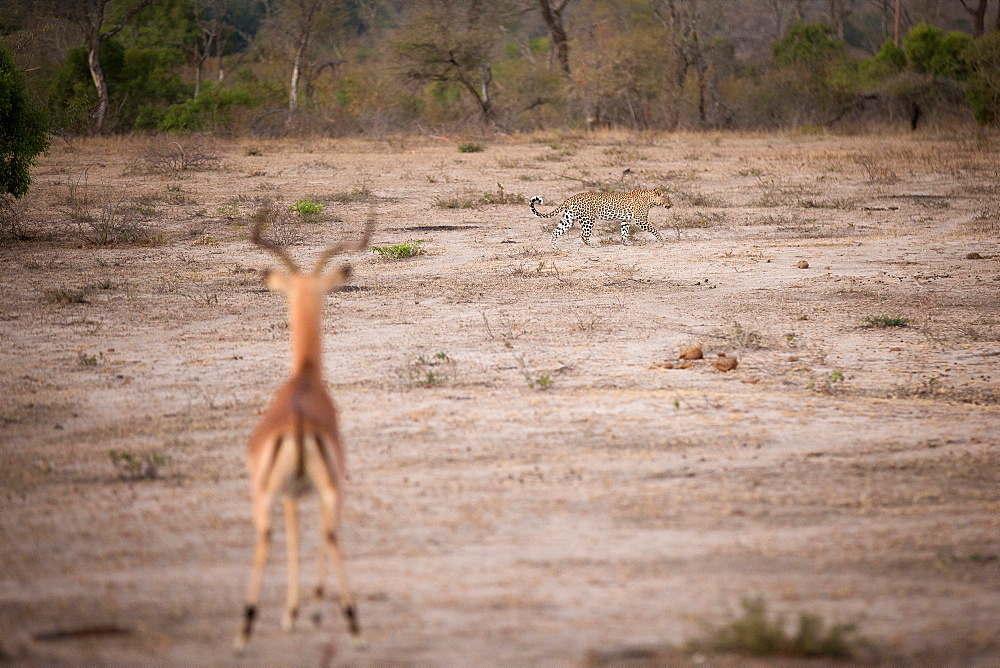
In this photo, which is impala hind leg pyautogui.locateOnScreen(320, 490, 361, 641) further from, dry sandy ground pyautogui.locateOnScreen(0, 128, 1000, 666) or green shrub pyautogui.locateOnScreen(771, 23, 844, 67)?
green shrub pyautogui.locateOnScreen(771, 23, 844, 67)

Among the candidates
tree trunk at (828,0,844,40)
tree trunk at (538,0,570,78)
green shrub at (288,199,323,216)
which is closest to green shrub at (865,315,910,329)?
green shrub at (288,199,323,216)

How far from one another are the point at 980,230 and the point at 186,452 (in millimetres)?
11000

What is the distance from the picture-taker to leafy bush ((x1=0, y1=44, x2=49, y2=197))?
12.9m

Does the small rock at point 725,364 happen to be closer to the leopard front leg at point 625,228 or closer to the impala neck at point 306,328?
the impala neck at point 306,328

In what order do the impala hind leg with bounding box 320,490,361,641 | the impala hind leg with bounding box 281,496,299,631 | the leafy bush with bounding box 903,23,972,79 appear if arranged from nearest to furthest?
the impala hind leg with bounding box 320,490,361,641, the impala hind leg with bounding box 281,496,299,631, the leafy bush with bounding box 903,23,972,79

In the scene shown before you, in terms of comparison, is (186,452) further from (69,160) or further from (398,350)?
(69,160)

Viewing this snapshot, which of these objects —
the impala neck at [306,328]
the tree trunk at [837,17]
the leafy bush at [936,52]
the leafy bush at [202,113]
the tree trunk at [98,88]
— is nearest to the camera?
the impala neck at [306,328]

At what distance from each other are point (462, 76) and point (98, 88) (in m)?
11.9

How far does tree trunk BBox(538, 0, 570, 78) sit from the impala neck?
3606 centimetres

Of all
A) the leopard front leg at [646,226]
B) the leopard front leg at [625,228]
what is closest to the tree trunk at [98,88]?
the leopard front leg at [625,228]

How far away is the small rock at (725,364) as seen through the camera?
7.41m

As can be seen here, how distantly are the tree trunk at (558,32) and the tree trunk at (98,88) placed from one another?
642 inches

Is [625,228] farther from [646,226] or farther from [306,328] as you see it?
[306,328]

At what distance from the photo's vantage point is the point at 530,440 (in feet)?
19.7
